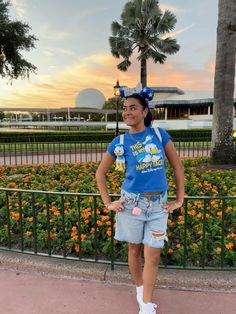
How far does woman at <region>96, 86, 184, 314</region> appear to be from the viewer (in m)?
2.28

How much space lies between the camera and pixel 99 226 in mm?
4059

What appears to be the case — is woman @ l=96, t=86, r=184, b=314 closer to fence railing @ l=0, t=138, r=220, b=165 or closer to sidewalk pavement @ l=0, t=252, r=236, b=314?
sidewalk pavement @ l=0, t=252, r=236, b=314

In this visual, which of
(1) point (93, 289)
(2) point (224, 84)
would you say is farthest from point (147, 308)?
(2) point (224, 84)

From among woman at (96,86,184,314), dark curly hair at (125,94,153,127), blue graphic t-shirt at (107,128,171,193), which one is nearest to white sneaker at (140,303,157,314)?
woman at (96,86,184,314)

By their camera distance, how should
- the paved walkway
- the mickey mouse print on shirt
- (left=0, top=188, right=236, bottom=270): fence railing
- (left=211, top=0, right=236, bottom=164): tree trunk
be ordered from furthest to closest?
(left=211, top=0, right=236, bottom=164): tree trunk < (left=0, top=188, right=236, bottom=270): fence railing < the paved walkway < the mickey mouse print on shirt

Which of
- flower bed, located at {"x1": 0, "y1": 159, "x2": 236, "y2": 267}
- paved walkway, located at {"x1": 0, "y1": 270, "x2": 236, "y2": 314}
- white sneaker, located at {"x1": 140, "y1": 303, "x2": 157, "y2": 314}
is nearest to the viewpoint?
white sneaker, located at {"x1": 140, "y1": 303, "x2": 157, "y2": 314}

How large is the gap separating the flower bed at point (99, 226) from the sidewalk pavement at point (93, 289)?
19 centimetres

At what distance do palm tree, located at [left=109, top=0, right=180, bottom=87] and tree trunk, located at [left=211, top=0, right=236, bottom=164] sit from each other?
1979 centimetres

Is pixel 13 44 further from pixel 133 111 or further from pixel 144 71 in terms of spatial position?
pixel 133 111

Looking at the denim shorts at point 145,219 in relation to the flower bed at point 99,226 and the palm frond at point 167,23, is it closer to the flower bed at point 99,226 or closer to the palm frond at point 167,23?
the flower bed at point 99,226

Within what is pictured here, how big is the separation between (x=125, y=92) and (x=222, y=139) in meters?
6.22

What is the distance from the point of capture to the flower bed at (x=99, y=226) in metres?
3.42

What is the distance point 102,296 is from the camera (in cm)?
288

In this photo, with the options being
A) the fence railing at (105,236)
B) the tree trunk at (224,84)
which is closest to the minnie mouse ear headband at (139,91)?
the fence railing at (105,236)
